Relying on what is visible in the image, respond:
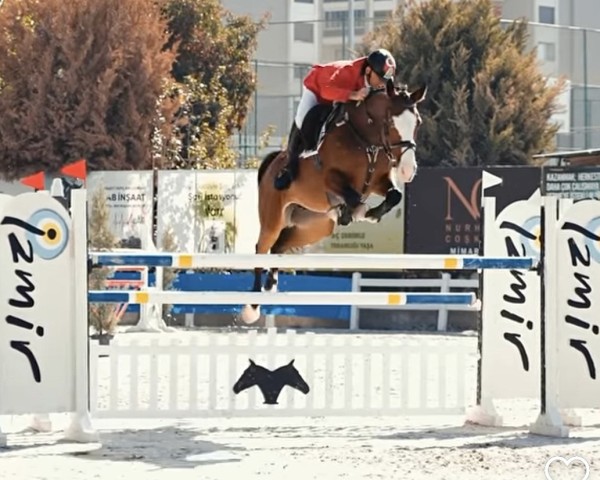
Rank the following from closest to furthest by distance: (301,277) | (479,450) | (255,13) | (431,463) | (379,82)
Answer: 1. (431,463)
2. (479,450)
3. (379,82)
4. (301,277)
5. (255,13)

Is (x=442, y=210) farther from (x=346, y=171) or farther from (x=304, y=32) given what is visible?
(x=304, y=32)

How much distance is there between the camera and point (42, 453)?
659 cm

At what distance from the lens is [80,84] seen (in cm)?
2341

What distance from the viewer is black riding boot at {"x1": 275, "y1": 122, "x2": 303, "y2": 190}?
909 cm

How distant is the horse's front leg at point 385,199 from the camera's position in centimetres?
835

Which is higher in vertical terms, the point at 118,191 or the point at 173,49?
the point at 173,49

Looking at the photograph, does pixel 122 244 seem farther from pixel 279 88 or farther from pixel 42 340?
pixel 279 88

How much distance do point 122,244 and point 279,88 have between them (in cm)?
1671

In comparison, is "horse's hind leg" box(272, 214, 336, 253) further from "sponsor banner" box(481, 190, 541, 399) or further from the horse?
"sponsor banner" box(481, 190, 541, 399)

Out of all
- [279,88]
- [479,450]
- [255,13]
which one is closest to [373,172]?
[479,450]

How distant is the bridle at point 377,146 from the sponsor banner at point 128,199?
39.7ft

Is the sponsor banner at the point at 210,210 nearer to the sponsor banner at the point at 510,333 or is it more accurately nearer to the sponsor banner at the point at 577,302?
the sponsor banner at the point at 510,333

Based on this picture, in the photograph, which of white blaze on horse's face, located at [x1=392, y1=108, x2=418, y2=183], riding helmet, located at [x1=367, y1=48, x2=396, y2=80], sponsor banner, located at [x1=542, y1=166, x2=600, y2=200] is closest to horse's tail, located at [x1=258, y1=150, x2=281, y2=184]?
riding helmet, located at [x1=367, y1=48, x2=396, y2=80]

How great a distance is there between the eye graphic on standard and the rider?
2.84m
